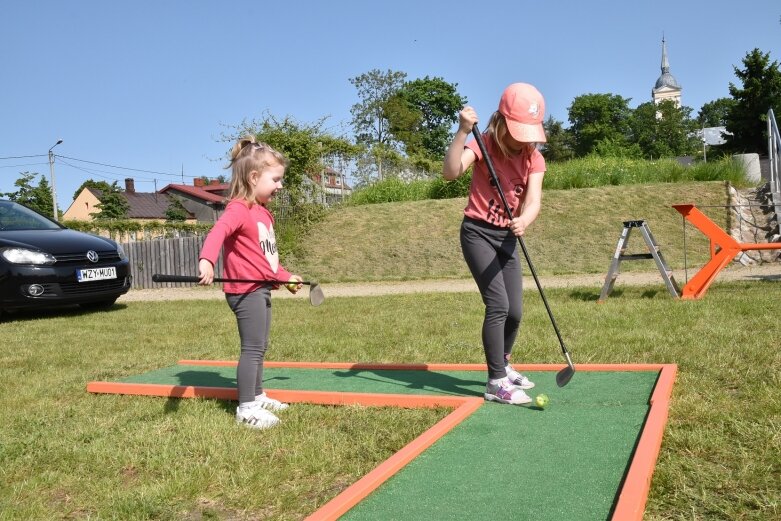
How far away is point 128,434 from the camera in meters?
3.73

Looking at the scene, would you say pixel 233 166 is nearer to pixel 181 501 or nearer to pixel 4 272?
pixel 181 501

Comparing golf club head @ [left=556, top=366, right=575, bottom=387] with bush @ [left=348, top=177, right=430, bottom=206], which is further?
bush @ [left=348, top=177, right=430, bottom=206]

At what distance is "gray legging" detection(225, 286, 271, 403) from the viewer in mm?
3975

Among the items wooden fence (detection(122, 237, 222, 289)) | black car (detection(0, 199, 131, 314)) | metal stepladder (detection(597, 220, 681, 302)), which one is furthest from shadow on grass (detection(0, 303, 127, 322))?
metal stepladder (detection(597, 220, 681, 302))

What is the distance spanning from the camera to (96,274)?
9578 mm

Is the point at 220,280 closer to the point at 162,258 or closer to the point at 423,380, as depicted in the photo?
the point at 423,380

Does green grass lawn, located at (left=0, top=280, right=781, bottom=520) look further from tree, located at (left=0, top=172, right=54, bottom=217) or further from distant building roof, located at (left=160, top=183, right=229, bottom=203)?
distant building roof, located at (left=160, top=183, right=229, bottom=203)

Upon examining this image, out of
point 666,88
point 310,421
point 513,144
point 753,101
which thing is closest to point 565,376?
point 513,144

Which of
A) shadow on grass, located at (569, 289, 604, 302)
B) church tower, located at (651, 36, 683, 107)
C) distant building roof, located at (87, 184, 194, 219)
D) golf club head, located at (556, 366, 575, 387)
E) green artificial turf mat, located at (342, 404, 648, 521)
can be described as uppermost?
church tower, located at (651, 36, 683, 107)

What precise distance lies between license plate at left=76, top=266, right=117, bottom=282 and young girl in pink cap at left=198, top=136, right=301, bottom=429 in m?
6.11

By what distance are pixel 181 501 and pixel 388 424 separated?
3.97 ft

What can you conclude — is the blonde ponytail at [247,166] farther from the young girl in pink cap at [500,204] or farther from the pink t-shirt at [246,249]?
the young girl in pink cap at [500,204]

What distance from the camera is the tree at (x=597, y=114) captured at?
81688mm

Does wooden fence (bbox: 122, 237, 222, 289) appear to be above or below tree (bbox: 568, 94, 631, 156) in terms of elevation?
below
